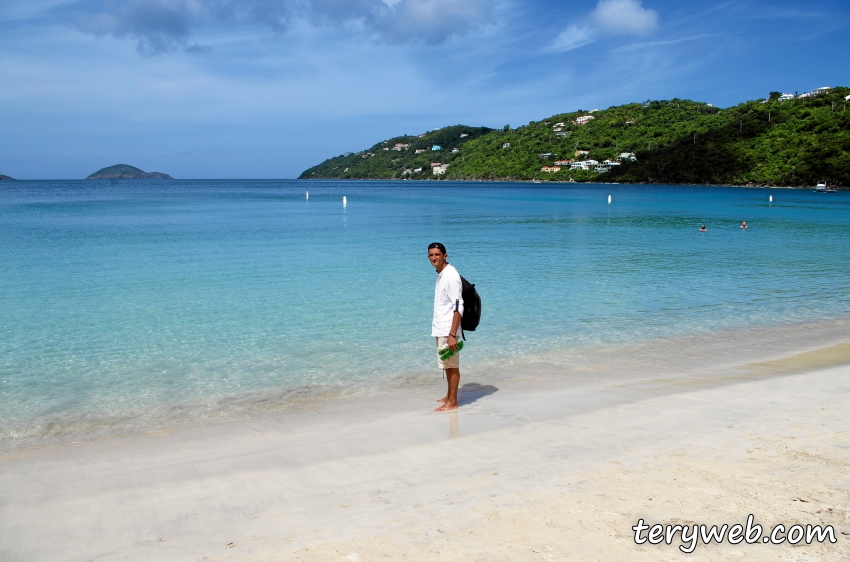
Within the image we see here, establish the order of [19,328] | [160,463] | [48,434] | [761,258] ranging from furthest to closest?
[761,258] → [19,328] → [48,434] → [160,463]

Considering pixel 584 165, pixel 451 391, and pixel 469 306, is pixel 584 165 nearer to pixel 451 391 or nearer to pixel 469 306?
pixel 451 391

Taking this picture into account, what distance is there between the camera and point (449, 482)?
4.57 metres

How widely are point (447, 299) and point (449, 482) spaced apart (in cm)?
205

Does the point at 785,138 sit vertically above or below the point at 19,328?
above

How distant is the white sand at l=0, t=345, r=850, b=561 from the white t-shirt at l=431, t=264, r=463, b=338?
1.02m

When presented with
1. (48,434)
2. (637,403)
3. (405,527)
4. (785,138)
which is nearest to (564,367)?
(637,403)

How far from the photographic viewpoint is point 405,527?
3896mm

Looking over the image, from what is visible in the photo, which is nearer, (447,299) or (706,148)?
(447,299)

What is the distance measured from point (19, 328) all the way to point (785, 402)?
478 inches

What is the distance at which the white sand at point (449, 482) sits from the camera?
3.74 metres

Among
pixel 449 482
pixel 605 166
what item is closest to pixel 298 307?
pixel 449 482

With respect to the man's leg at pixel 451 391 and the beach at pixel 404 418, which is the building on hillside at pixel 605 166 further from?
the man's leg at pixel 451 391

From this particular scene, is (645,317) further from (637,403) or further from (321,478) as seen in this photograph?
(321,478)

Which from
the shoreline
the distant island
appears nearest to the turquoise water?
the shoreline
